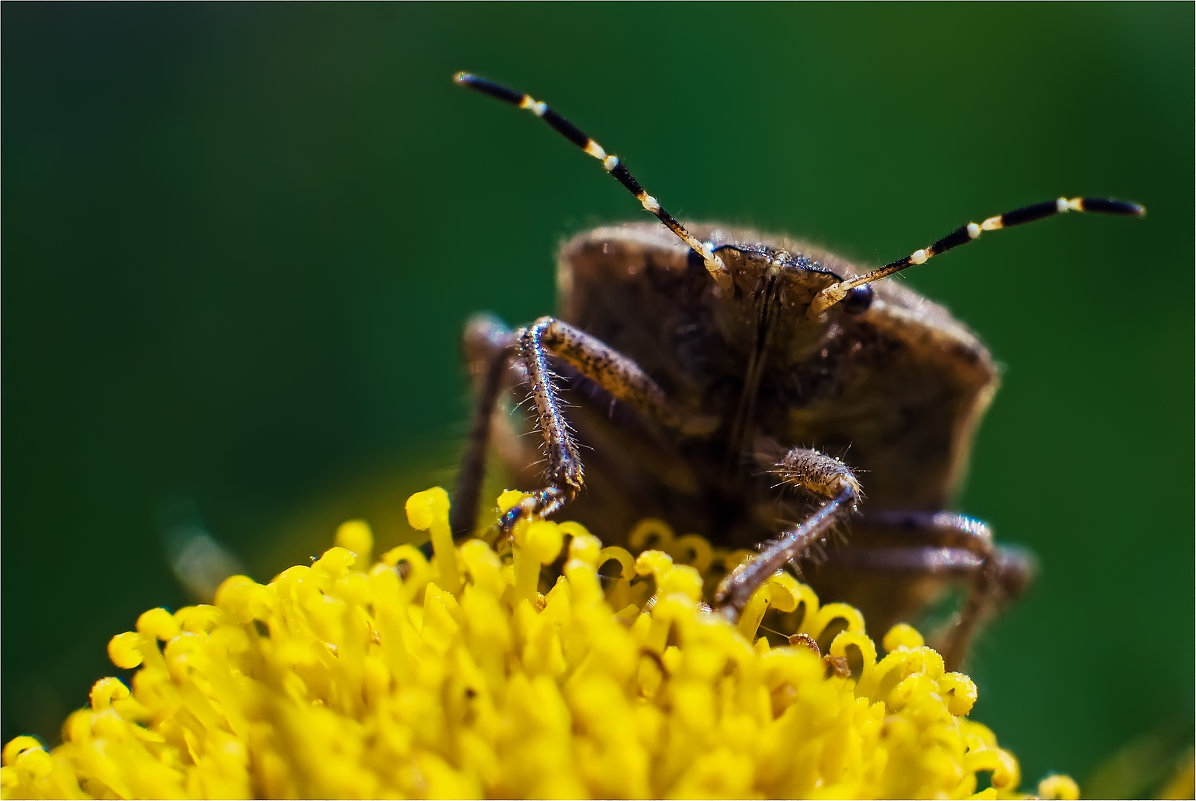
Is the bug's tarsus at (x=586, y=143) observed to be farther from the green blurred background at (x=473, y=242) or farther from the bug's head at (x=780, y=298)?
the green blurred background at (x=473, y=242)

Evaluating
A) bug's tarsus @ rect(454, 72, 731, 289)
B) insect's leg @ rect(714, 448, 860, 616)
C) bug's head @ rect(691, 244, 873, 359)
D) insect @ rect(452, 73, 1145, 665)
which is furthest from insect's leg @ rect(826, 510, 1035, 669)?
bug's tarsus @ rect(454, 72, 731, 289)

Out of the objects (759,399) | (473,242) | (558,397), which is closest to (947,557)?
(759,399)

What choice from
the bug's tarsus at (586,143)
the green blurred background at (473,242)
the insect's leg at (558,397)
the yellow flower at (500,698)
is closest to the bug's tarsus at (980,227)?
the bug's tarsus at (586,143)

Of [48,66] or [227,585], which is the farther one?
[48,66]

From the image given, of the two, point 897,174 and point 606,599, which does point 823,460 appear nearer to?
point 606,599

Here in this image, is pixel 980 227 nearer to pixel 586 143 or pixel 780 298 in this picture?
pixel 780 298

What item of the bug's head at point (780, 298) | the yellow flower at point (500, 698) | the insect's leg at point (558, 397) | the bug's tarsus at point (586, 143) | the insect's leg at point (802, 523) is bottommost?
the yellow flower at point (500, 698)

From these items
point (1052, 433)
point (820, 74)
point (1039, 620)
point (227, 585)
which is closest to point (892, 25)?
point (820, 74)
